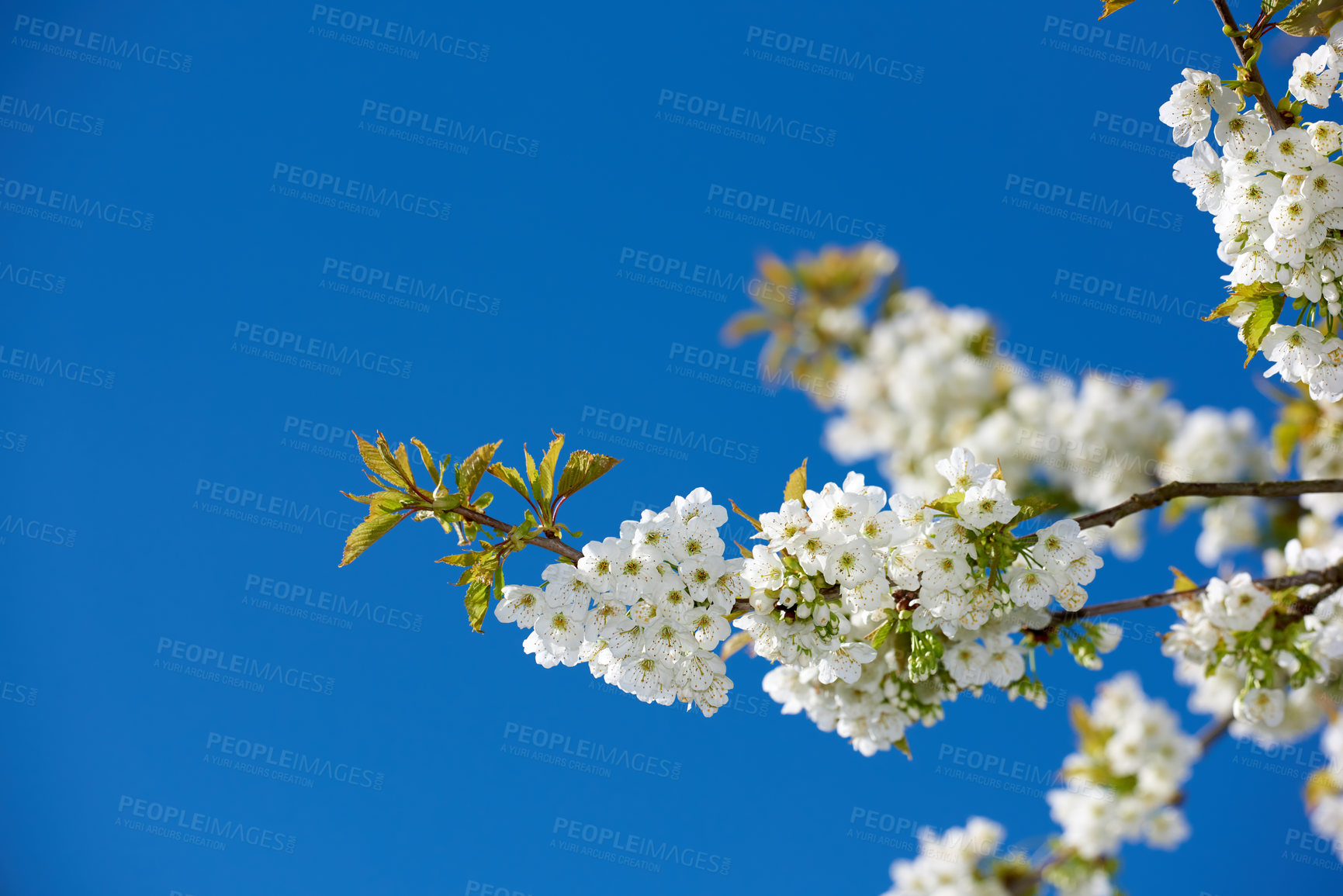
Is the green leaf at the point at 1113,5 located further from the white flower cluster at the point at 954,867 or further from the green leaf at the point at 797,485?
the white flower cluster at the point at 954,867

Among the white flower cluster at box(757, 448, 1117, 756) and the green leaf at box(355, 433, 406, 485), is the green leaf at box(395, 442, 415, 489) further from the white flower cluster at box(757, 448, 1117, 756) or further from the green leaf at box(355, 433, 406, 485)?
the white flower cluster at box(757, 448, 1117, 756)

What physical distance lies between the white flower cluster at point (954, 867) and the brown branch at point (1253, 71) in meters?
2.88

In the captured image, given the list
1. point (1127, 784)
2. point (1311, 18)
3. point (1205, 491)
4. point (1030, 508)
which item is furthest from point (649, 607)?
point (1127, 784)

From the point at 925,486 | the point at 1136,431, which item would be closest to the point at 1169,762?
the point at 925,486

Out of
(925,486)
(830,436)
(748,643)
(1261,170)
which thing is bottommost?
(748,643)

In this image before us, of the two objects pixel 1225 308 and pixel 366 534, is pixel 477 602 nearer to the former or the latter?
pixel 366 534

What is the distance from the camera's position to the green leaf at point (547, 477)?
187cm

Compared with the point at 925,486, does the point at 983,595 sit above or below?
below

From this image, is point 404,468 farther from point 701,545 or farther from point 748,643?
point 748,643

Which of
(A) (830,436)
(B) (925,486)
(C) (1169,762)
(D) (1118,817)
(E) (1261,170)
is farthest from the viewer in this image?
(A) (830,436)

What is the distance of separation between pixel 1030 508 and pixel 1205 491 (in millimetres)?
480

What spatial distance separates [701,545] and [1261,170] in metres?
1.47

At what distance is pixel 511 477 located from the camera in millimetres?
1891

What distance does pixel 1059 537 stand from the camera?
1.81 meters
